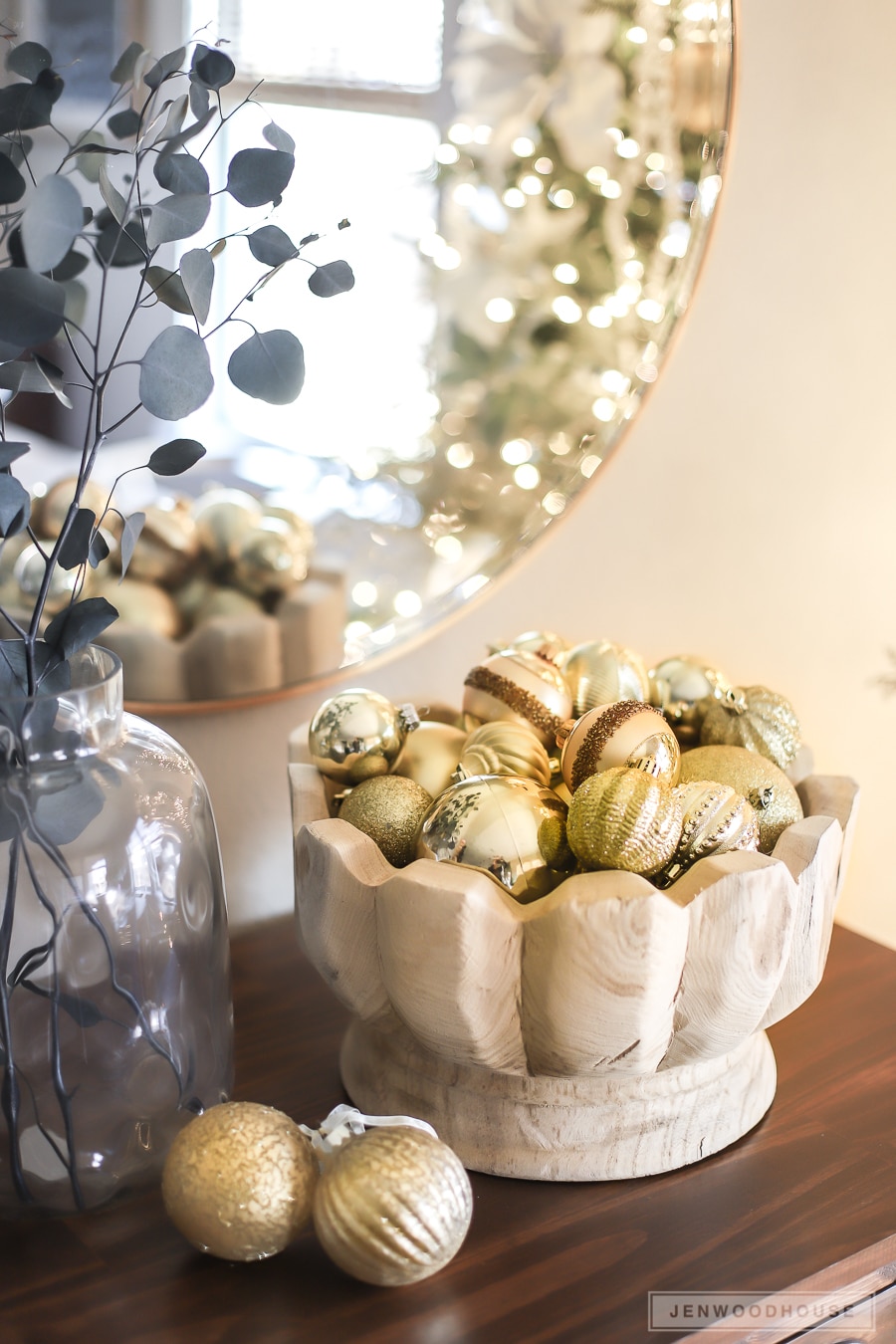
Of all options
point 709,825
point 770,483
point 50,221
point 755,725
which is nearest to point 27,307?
point 50,221

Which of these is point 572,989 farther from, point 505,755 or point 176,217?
point 176,217

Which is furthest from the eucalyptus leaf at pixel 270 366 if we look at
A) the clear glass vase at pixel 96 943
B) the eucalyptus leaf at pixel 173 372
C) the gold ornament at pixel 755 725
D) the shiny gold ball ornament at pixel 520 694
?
the gold ornament at pixel 755 725

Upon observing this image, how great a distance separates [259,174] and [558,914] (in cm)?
33

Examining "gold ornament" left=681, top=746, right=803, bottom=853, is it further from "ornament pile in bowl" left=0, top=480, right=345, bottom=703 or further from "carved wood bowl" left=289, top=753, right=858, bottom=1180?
"ornament pile in bowl" left=0, top=480, right=345, bottom=703

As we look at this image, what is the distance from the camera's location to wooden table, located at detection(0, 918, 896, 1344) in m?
0.49

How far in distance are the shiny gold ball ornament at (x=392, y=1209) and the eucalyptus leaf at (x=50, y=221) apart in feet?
1.19

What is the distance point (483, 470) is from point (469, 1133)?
1.58ft

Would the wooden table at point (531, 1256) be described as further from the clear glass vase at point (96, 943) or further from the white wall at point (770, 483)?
the white wall at point (770, 483)

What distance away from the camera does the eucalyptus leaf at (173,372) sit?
1.57 ft

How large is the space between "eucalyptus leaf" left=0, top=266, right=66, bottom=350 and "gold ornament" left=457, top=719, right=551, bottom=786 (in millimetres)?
308

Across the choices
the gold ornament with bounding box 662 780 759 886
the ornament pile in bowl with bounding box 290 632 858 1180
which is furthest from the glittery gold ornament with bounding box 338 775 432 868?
the gold ornament with bounding box 662 780 759 886

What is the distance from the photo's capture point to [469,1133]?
1.94 ft

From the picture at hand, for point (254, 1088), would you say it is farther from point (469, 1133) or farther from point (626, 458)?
point (626, 458)

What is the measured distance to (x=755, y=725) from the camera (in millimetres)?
727
